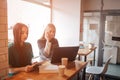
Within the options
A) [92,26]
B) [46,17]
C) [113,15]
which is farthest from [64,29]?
[113,15]

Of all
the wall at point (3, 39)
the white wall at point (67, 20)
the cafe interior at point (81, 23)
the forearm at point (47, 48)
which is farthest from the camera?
the white wall at point (67, 20)

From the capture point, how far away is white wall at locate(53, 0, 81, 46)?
4.07 metres

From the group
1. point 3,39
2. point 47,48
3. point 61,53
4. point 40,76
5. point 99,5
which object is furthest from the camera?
point 99,5

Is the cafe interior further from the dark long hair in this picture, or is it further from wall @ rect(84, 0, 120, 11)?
the dark long hair

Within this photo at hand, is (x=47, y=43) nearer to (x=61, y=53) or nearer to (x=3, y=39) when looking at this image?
(x=61, y=53)

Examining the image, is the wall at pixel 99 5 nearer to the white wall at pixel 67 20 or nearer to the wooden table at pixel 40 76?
the white wall at pixel 67 20

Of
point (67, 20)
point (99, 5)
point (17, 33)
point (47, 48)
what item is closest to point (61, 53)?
point (17, 33)

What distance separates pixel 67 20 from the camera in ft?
13.7

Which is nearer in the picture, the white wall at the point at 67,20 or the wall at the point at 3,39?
the wall at the point at 3,39

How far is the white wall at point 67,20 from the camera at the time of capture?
407cm

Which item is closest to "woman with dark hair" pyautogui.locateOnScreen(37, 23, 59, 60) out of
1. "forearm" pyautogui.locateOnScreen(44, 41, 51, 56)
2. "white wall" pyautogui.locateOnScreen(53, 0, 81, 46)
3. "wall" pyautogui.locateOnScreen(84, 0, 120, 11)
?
"forearm" pyautogui.locateOnScreen(44, 41, 51, 56)

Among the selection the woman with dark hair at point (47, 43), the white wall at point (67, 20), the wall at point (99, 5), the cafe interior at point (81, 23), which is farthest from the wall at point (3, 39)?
the wall at point (99, 5)

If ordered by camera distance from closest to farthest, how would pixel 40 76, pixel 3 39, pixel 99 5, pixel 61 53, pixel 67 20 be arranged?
1. pixel 40 76
2. pixel 3 39
3. pixel 61 53
4. pixel 67 20
5. pixel 99 5

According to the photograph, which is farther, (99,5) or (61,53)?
(99,5)
